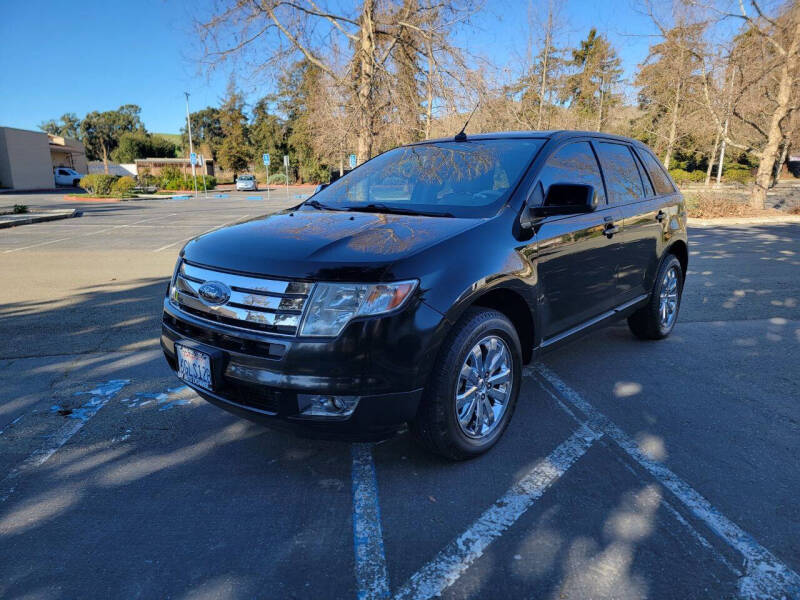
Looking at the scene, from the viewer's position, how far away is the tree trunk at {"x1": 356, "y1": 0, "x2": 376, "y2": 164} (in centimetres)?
1205

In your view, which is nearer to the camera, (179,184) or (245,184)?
(245,184)

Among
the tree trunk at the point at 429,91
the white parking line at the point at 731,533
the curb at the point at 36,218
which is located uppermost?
the tree trunk at the point at 429,91

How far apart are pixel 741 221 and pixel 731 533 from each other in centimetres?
1803

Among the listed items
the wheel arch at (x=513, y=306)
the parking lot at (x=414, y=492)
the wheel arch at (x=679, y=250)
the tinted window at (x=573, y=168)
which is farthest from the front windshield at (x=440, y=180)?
the wheel arch at (x=679, y=250)

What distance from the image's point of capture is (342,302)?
2533 millimetres

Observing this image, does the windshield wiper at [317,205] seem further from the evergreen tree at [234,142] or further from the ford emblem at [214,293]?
the evergreen tree at [234,142]

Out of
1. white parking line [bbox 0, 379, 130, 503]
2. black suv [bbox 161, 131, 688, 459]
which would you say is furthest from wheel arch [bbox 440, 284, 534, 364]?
white parking line [bbox 0, 379, 130, 503]

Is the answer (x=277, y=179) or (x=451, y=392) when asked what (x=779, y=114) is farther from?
(x=277, y=179)

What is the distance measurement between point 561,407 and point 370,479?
1570 mm

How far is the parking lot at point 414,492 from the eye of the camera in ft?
7.35

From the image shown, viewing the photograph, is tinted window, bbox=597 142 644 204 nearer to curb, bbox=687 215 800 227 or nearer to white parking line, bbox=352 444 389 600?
white parking line, bbox=352 444 389 600

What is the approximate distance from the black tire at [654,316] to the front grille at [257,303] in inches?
143

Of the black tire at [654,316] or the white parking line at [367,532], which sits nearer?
the white parking line at [367,532]

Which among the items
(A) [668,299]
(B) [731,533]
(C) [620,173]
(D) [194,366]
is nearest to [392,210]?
(D) [194,366]
